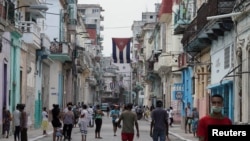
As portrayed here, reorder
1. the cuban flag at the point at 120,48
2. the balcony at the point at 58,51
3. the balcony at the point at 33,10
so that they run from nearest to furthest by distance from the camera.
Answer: the balcony at the point at 33,10 → the balcony at the point at 58,51 → the cuban flag at the point at 120,48

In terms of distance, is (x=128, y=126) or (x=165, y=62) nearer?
(x=128, y=126)

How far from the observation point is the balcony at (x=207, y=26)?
28094 mm

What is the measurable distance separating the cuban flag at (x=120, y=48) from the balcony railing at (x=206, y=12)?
15.4 meters

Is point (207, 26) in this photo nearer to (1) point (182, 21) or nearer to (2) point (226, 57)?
(2) point (226, 57)

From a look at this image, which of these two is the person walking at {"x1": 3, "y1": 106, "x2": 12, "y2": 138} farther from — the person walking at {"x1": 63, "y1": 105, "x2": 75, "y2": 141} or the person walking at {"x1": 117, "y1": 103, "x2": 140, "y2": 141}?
the person walking at {"x1": 117, "y1": 103, "x2": 140, "y2": 141}

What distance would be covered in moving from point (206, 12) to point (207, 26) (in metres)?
0.80

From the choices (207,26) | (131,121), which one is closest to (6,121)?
(207,26)

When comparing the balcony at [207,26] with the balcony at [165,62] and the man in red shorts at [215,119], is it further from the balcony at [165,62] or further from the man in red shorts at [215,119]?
the man in red shorts at [215,119]

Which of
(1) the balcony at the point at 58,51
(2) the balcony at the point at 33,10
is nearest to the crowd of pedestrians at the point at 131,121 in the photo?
(2) the balcony at the point at 33,10

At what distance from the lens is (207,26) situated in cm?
3150

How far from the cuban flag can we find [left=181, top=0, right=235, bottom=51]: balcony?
15.4 metres

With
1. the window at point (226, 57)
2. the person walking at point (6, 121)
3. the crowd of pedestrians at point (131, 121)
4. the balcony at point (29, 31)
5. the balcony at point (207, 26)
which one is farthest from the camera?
the balcony at point (29, 31)

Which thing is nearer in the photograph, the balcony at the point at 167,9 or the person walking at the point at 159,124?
the person walking at the point at 159,124

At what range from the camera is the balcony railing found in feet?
91.8
